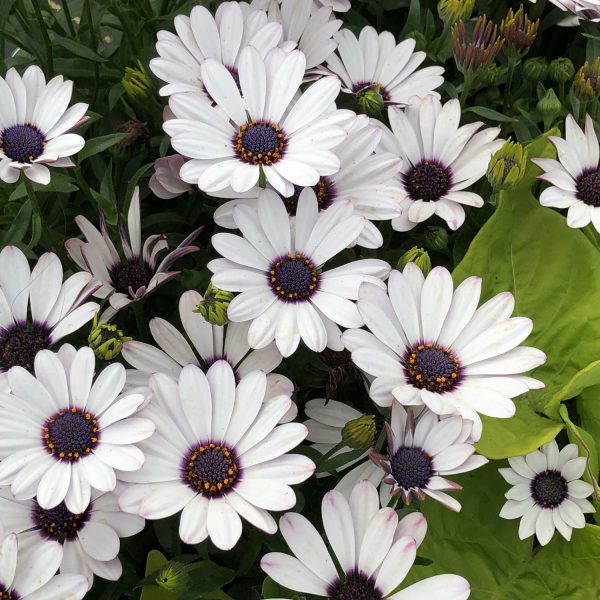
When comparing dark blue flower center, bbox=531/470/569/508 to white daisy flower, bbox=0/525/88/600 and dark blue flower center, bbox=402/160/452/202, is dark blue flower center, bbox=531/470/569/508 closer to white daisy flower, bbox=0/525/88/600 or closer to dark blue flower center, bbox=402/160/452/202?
dark blue flower center, bbox=402/160/452/202

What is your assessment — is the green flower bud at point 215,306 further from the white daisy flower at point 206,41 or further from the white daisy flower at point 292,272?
the white daisy flower at point 206,41

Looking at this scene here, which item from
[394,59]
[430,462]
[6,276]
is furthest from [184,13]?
[430,462]

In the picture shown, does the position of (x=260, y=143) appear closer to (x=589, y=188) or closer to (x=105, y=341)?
(x=105, y=341)

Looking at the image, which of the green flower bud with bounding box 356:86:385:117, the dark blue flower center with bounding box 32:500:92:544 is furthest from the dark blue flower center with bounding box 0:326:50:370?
the green flower bud with bounding box 356:86:385:117

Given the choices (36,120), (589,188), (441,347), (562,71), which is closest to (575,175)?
(589,188)

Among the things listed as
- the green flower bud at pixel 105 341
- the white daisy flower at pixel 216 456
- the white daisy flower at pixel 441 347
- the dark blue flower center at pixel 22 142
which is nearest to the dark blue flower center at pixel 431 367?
the white daisy flower at pixel 441 347

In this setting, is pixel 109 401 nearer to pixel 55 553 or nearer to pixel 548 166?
pixel 55 553

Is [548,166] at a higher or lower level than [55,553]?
higher

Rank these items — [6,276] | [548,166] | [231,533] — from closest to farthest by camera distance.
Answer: [231,533], [6,276], [548,166]
